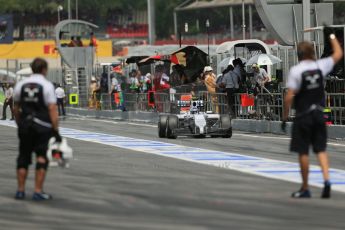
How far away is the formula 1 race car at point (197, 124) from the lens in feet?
82.3

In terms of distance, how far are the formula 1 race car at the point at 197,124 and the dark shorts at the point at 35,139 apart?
491 inches

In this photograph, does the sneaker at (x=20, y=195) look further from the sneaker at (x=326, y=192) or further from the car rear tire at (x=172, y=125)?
the car rear tire at (x=172, y=125)

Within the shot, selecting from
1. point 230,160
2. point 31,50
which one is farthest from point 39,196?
point 31,50

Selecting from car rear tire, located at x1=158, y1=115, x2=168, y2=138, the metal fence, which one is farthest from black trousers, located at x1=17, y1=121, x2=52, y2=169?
car rear tire, located at x1=158, y1=115, x2=168, y2=138

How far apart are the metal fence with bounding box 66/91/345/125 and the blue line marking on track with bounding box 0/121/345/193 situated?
2654 mm

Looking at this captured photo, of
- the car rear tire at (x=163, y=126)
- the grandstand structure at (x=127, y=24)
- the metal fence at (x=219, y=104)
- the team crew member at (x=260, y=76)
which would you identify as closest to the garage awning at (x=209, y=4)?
the grandstand structure at (x=127, y=24)

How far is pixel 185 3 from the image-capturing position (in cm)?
11706

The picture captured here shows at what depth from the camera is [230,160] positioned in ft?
61.0

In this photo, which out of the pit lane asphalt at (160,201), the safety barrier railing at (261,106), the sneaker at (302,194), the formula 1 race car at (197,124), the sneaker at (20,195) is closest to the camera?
the pit lane asphalt at (160,201)

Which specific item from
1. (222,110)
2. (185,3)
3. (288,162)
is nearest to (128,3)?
(185,3)

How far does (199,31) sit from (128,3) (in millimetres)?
8651

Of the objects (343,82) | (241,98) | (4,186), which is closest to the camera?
(4,186)

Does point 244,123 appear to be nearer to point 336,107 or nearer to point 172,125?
point 172,125

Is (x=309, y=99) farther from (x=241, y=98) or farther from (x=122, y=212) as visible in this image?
(x=241, y=98)
